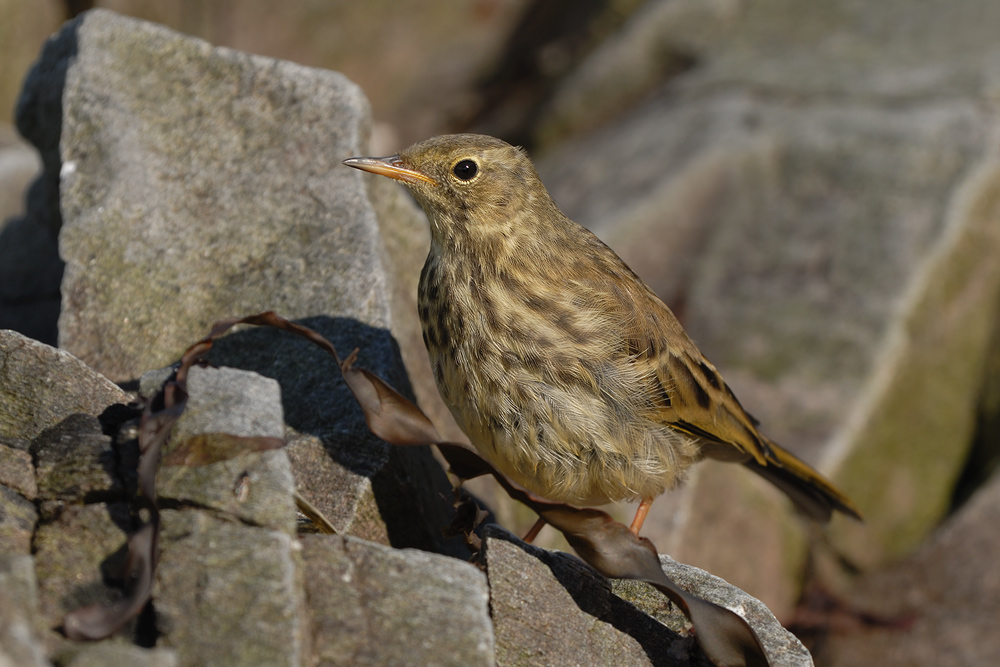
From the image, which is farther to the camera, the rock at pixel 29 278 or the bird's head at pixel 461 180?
the rock at pixel 29 278

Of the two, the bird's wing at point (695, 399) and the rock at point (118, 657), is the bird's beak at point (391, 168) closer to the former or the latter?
the bird's wing at point (695, 399)

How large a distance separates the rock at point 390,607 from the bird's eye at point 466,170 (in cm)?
177

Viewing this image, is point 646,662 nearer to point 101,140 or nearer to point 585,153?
point 101,140

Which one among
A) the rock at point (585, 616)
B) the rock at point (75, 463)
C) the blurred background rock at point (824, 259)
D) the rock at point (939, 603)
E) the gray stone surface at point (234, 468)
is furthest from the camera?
the blurred background rock at point (824, 259)

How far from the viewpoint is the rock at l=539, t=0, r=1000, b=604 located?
6.59m

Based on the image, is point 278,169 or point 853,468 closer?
point 278,169

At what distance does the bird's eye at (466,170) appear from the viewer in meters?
3.99

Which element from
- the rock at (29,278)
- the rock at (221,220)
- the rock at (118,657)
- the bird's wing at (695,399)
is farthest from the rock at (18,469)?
the bird's wing at (695,399)

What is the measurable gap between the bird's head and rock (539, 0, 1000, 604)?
2.40 metres

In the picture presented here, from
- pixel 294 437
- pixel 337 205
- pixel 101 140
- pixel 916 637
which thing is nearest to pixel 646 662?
pixel 294 437

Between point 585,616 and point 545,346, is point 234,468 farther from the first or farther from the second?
point 545,346

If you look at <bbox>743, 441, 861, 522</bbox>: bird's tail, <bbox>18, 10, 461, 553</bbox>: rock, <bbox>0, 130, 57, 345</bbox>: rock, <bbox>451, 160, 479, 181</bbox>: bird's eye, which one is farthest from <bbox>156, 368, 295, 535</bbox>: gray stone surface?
<bbox>743, 441, 861, 522</bbox>: bird's tail

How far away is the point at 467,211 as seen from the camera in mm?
4020

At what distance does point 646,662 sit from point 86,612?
1.62m
